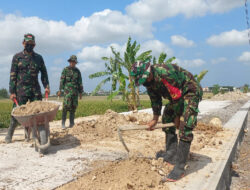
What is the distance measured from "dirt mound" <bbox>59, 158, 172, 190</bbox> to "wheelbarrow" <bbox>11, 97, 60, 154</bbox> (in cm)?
133

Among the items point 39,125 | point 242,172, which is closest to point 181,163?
point 242,172

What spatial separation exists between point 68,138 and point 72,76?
6.57ft

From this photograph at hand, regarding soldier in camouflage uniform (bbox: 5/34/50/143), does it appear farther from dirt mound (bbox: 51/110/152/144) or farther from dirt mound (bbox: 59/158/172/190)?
dirt mound (bbox: 59/158/172/190)

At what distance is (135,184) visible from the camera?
2.67 metres

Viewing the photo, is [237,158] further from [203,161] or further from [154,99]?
[154,99]

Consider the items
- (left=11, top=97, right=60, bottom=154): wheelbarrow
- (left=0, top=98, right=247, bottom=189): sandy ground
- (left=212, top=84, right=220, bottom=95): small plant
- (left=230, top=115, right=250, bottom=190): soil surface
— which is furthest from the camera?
(left=212, top=84, right=220, bottom=95): small plant

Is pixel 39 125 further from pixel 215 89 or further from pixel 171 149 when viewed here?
pixel 215 89

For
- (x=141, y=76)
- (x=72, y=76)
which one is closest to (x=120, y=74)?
(x=72, y=76)

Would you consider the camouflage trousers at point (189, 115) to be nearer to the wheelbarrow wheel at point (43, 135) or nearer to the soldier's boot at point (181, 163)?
the soldier's boot at point (181, 163)

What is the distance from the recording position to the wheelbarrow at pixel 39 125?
3994mm

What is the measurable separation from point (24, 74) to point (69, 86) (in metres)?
1.86

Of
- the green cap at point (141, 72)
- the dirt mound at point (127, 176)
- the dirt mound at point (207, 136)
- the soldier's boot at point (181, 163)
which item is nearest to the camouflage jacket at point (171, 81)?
the green cap at point (141, 72)

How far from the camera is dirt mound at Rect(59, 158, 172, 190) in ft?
8.70

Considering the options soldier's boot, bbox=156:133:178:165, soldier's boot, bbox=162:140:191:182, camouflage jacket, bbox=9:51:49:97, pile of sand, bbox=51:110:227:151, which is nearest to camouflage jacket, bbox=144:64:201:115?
soldier's boot, bbox=162:140:191:182
